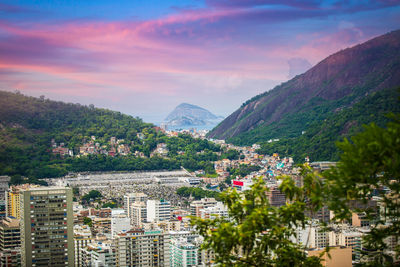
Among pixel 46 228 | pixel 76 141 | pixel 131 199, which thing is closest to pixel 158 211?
pixel 131 199

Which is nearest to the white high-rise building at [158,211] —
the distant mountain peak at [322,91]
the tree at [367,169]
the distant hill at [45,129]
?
the distant hill at [45,129]

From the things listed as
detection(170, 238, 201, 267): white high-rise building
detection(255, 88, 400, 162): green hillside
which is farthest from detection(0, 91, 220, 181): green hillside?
detection(170, 238, 201, 267): white high-rise building

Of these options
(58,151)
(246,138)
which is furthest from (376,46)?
(58,151)

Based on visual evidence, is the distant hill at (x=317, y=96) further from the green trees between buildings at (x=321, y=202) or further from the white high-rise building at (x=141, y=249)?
the green trees between buildings at (x=321, y=202)

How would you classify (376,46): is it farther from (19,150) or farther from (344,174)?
(344,174)

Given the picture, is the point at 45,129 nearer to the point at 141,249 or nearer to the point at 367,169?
the point at 141,249

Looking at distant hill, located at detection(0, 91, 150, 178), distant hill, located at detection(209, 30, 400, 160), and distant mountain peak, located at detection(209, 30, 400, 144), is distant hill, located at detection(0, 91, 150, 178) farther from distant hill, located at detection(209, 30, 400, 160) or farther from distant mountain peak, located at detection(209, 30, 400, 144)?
distant mountain peak, located at detection(209, 30, 400, 144)
